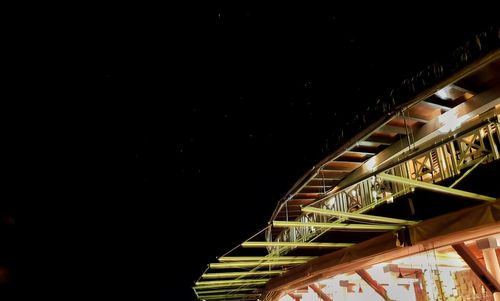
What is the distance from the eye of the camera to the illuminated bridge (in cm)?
577

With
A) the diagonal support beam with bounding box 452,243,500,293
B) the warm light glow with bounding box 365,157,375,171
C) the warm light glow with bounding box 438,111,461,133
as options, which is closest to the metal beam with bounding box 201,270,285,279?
the warm light glow with bounding box 365,157,375,171

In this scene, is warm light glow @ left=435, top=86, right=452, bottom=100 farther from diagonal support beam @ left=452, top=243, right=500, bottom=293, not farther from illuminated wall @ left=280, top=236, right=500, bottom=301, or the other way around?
illuminated wall @ left=280, top=236, right=500, bottom=301

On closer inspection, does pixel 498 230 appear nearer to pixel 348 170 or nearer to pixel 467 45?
pixel 467 45

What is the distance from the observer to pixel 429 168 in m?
8.77

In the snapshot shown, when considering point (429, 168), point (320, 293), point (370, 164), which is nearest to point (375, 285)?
point (320, 293)

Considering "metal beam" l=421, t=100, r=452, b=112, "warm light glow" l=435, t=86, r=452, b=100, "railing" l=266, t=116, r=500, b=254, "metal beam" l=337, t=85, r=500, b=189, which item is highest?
"warm light glow" l=435, t=86, r=452, b=100

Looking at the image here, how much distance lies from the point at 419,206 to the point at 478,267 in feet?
4.13

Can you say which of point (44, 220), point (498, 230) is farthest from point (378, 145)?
point (44, 220)

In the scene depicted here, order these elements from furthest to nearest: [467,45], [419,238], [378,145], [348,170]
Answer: [348,170] → [378,145] → [419,238] → [467,45]

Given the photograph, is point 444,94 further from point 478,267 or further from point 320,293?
point 320,293

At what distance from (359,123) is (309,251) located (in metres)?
3.56

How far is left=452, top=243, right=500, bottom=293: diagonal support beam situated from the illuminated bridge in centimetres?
2

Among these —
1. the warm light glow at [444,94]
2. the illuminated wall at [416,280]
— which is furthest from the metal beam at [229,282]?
the warm light glow at [444,94]

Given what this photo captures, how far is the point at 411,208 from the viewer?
6805 mm
